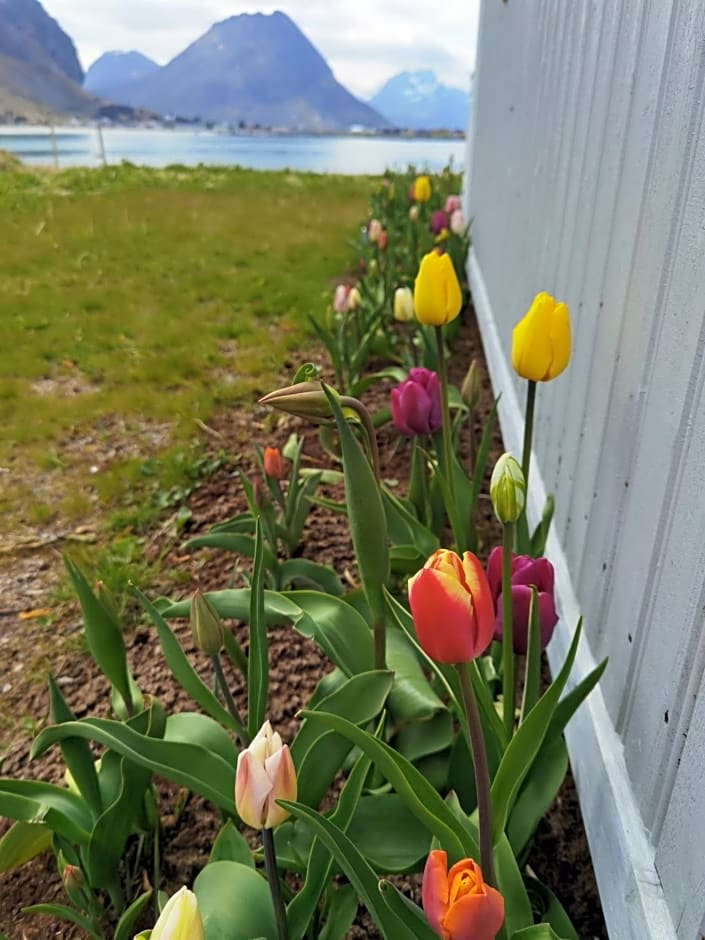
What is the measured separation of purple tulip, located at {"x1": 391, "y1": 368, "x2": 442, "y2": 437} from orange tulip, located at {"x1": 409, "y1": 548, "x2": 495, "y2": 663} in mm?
836

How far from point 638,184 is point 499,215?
2319mm

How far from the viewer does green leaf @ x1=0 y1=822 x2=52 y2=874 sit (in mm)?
1123

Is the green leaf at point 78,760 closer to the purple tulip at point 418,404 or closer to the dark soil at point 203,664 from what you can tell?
the dark soil at point 203,664

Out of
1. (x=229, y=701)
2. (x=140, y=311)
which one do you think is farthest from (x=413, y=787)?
(x=140, y=311)

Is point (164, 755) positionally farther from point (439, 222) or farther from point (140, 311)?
point (140, 311)

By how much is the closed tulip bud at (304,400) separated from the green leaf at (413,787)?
350mm

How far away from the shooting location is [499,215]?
3.47 meters

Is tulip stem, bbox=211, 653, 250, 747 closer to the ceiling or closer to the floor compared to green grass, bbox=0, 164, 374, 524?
closer to the ceiling

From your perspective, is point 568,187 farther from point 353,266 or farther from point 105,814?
point 353,266

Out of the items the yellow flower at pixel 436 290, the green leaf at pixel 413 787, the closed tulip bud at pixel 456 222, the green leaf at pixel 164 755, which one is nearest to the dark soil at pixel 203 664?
the green leaf at pixel 164 755

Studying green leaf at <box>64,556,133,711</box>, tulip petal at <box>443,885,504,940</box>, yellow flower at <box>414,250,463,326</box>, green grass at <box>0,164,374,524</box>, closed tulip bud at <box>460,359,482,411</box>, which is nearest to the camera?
tulip petal at <box>443,885,504,940</box>

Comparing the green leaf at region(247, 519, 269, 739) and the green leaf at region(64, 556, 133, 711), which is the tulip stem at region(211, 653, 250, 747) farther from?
the green leaf at region(64, 556, 133, 711)

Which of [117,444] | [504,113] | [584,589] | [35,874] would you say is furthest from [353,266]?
[35,874]

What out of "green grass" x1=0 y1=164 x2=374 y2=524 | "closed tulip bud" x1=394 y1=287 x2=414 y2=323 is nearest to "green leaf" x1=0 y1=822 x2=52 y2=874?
"green grass" x1=0 y1=164 x2=374 y2=524
